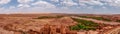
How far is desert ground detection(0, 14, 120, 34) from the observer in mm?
6992

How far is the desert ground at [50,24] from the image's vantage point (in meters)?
6.99

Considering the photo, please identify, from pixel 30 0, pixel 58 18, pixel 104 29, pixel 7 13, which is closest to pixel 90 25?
pixel 104 29

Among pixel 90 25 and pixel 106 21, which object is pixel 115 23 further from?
pixel 90 25

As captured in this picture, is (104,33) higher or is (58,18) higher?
(58,18)

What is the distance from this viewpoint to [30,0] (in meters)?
6.98

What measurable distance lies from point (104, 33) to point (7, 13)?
2649 millimetres

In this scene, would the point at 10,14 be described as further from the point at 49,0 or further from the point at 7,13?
the point at 49,0

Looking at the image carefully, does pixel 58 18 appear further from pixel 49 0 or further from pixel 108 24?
pixel 108 24

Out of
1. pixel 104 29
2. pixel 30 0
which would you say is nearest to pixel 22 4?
pixel 30 0

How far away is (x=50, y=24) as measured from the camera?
23.0 ft

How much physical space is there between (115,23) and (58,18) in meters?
1.56

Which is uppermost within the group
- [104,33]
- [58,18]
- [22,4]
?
[22,4]

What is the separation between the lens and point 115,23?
7.18 meters

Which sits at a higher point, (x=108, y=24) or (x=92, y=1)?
(x=92, y=1)
